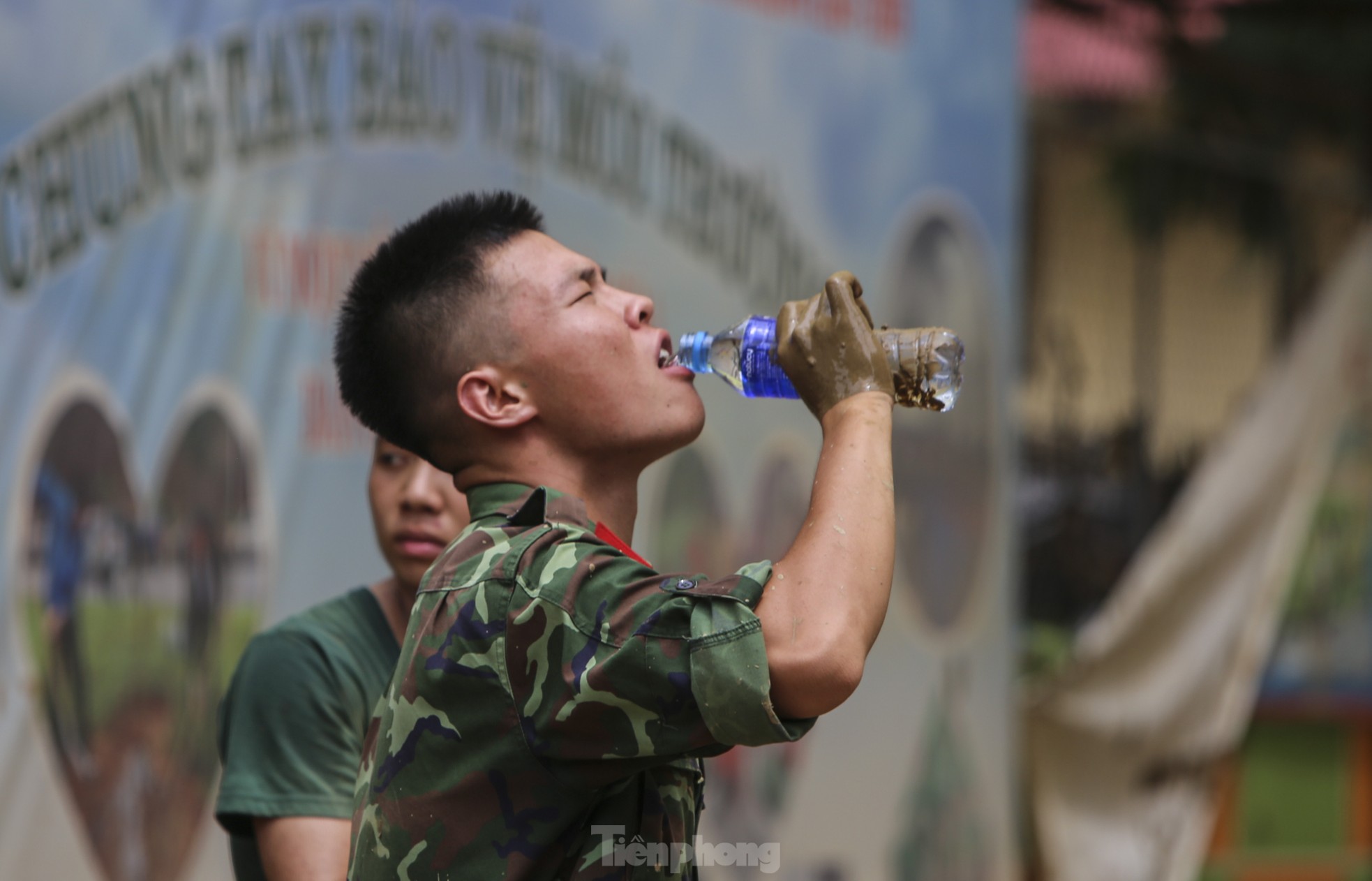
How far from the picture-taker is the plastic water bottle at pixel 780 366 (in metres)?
1.38

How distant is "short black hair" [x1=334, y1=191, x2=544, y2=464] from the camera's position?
1400 mm

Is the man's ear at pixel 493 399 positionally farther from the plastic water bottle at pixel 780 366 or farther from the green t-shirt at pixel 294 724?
the green t-shirt at pixel 294 724

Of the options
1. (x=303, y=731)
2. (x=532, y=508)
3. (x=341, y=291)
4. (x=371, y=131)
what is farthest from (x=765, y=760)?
(x=532, y=508)

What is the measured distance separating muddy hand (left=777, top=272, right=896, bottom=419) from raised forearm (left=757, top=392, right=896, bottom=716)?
1 centimetres

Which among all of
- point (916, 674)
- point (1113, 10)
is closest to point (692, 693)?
point (916, 674)

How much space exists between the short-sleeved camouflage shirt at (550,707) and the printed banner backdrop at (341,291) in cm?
148

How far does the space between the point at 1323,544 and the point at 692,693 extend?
4672 mm

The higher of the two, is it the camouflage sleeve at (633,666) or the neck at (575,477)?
the neck at (575,477)

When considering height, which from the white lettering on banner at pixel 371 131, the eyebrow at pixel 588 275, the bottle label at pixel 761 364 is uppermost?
the white lettering on banner at pixel 371 131

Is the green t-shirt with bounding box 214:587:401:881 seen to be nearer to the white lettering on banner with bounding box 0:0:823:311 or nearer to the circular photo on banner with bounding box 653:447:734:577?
the white lettering on banner with bounding box 0:0:823:311

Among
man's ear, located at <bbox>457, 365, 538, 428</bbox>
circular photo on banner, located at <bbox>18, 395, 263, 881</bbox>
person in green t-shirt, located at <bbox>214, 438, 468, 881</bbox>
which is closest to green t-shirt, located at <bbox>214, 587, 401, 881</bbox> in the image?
person in green t-shirt, located at <bbox>214, 438, 468, 881</bbox>

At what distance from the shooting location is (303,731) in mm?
1649

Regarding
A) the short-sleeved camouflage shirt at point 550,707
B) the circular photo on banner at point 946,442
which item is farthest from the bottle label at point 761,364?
the circular photo on banner at point 946,442

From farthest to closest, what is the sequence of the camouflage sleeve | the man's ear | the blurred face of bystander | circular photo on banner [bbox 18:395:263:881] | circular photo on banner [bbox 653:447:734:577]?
circular photo on banner [bbox 653:447:734:577] < circular photo on banner [bbox 18:395:263:881] < the blurred face of bystander < the man's ear < the camouflage sleeve
